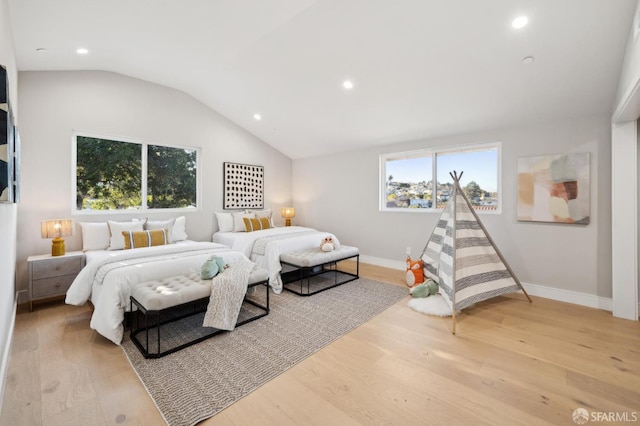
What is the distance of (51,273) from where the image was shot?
10.4 ft

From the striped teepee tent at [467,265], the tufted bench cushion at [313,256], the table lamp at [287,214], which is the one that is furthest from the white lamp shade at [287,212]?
the striped teepee tent at [467,265]

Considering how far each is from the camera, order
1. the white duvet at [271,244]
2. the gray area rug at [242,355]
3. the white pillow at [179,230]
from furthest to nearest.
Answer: the white pillow at [179,230] < the white duvet at [271,244] < the gray area rug at [242,355]

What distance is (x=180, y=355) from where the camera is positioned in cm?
222

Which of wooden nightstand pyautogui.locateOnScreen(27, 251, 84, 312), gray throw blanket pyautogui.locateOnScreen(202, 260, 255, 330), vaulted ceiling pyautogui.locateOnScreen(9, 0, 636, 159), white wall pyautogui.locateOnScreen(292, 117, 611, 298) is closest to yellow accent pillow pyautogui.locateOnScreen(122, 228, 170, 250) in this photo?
wooden nightstand pyautogui.locateOnScreen(27, 251, 84, 312)

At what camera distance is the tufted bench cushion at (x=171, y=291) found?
7.31 ft

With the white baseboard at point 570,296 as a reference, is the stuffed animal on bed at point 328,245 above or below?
above

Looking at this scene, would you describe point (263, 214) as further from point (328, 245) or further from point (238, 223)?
point (328, 245)

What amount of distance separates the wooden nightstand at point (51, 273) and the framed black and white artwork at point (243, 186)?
239 cm

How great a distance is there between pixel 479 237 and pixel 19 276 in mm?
5385

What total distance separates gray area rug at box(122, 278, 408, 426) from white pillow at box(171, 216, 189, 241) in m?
1.78

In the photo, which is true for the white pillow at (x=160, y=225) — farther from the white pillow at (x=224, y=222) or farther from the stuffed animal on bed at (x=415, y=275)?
the stuffed animal on bed at (x=415, y=275)

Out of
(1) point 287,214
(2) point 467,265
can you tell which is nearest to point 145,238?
(1) point 287,214

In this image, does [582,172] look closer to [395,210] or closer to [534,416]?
[395,210]

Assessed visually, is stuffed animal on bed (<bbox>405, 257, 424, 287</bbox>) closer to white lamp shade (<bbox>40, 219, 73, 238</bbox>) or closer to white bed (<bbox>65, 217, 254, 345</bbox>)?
white bed (<bbox>65, 217, 254, 345</bbox>)
